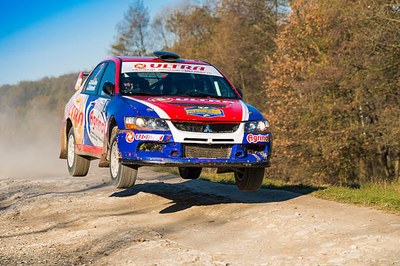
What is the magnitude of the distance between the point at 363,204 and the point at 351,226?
161 cm

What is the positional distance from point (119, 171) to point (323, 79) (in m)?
20.3

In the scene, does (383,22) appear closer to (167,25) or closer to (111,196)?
(111,196)

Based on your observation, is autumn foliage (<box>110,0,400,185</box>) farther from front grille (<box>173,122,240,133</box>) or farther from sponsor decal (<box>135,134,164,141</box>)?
sponsor decal (<box>135,134,164,141</box>)

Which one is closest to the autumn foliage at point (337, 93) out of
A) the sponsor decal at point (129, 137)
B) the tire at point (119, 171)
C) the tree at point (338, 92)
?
the tree at point (338, 92)

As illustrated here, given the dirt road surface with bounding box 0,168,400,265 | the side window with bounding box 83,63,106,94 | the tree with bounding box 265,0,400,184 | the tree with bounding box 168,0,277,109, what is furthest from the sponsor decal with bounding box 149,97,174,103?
the tree with bounding box 168,0,277,109

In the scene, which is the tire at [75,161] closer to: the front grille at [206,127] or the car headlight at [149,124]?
the car headlight at [149,124]

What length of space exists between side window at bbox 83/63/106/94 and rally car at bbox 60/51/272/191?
4.4 inches

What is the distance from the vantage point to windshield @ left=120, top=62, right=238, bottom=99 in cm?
922

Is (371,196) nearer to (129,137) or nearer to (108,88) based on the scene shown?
(129,137)

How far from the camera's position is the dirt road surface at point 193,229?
6.68 meters

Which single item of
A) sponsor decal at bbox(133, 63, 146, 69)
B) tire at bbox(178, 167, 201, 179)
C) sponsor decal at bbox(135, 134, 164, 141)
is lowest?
tire at bbox(178, 167, 201, 179)

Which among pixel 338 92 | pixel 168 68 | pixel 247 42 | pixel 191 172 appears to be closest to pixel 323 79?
pixel 338 92

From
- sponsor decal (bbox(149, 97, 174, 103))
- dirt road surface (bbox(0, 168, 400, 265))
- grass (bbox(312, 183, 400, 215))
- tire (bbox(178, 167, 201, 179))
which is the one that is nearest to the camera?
dirt road surface (bbox(0, 168, 400, 265))

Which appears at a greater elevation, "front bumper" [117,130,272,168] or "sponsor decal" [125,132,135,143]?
"sponsor decal" [125,132,135,143]
